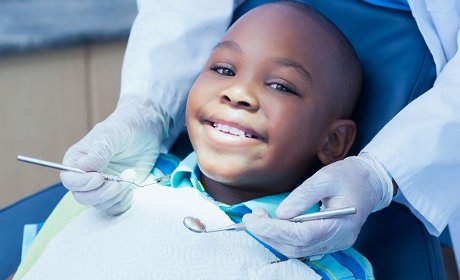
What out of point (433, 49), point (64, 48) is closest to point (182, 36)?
point (433, 49)

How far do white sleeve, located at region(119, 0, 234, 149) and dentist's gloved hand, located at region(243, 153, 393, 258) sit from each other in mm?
422

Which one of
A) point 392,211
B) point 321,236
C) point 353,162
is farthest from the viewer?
point 392,211

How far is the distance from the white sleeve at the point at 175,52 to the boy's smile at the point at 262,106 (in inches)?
7.3

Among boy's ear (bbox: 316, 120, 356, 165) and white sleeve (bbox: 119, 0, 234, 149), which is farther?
white sleeve (bbox: 119, 0, 234, 149)

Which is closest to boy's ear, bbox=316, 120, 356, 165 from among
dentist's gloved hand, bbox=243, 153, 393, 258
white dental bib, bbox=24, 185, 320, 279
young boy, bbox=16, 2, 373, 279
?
young boy, bbox=16, 2, 373, 279

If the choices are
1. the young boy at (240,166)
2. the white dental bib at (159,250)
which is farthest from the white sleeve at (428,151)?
the white dental bib at (159,250)

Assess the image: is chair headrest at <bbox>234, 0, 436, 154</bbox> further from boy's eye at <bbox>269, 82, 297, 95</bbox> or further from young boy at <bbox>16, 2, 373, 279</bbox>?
boy's eye at <bbox>269, 82, 297, 95</bbox>

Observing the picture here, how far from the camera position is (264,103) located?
1.12m

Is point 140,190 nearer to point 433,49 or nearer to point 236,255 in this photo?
point 236,255

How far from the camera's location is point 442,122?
3.78 feet

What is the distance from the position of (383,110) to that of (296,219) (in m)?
0.33

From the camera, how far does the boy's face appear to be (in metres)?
1.11

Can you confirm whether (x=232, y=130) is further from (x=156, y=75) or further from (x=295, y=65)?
(x=156, y=75)

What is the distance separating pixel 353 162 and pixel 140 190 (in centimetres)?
32
